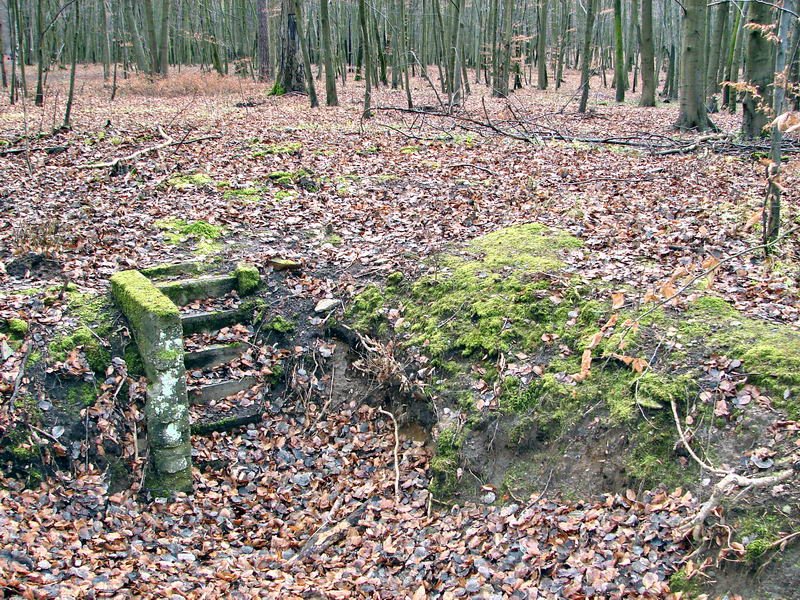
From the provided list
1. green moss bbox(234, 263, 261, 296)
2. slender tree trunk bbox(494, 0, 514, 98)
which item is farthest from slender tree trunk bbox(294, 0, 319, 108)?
green moss bbox(234, 263, 261, 296)

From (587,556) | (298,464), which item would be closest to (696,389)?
(587,556)

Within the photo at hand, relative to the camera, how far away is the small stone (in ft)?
24.9

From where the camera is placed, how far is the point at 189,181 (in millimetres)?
10398

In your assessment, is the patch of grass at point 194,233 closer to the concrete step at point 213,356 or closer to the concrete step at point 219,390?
the concrete step at point 213,356

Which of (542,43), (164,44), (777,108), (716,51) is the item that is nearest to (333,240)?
(777,108)

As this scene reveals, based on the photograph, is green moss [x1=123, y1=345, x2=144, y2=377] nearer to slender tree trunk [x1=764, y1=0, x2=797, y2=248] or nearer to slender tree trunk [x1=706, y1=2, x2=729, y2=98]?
slender tree trunk [x1=764, y1=0, x2=797, y2=248]

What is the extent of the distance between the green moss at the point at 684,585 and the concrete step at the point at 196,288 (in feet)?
18.2

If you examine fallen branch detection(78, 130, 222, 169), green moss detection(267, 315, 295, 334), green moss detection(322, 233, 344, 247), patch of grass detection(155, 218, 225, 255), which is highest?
fallen branch detection(78, 130, 222, 169)

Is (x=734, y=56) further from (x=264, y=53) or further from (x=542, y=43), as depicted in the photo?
(x=264, y=53)

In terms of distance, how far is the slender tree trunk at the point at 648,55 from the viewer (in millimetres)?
19062

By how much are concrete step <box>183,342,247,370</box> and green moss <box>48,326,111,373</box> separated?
31.5 inches

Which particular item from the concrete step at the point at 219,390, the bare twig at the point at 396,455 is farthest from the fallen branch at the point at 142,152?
the bare twig at the point at 396,455

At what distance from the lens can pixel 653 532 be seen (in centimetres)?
438

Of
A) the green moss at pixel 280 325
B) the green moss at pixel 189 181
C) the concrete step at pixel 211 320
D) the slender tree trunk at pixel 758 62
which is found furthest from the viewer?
the slender tree trunk at pixel 758 62
